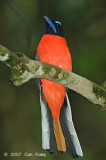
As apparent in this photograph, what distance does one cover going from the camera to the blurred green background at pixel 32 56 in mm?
4855

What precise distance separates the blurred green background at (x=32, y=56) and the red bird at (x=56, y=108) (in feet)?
3.88

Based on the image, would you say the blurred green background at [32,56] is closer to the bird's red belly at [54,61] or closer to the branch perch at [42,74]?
the bird's red belly at [54,61]

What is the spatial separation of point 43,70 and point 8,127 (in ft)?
7.93

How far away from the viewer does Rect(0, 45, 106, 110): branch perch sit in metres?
2.51

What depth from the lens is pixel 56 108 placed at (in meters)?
3.70

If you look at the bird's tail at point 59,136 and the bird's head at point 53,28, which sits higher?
the bird's head at point 53,28

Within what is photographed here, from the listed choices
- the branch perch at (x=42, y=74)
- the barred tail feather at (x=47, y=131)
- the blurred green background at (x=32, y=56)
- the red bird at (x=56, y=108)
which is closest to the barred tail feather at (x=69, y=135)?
the red bird at (x=56, y=108)

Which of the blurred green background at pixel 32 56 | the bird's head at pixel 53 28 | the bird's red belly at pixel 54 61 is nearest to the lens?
the bird's red belly at pixel 54 61

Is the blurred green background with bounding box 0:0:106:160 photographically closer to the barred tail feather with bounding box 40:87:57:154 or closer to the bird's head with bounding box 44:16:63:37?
the bird's head with bounding box 44:16:63:37

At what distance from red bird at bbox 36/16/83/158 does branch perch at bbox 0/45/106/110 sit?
53cm

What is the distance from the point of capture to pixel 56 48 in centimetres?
365

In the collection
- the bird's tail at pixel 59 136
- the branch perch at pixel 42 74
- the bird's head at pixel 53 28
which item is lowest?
the bird's tail at pixel 59 136

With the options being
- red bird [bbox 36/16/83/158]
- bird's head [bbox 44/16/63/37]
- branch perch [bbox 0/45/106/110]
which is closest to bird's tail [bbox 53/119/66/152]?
red bird [bbox 36/16/83/158]

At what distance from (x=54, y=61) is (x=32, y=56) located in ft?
5.72
